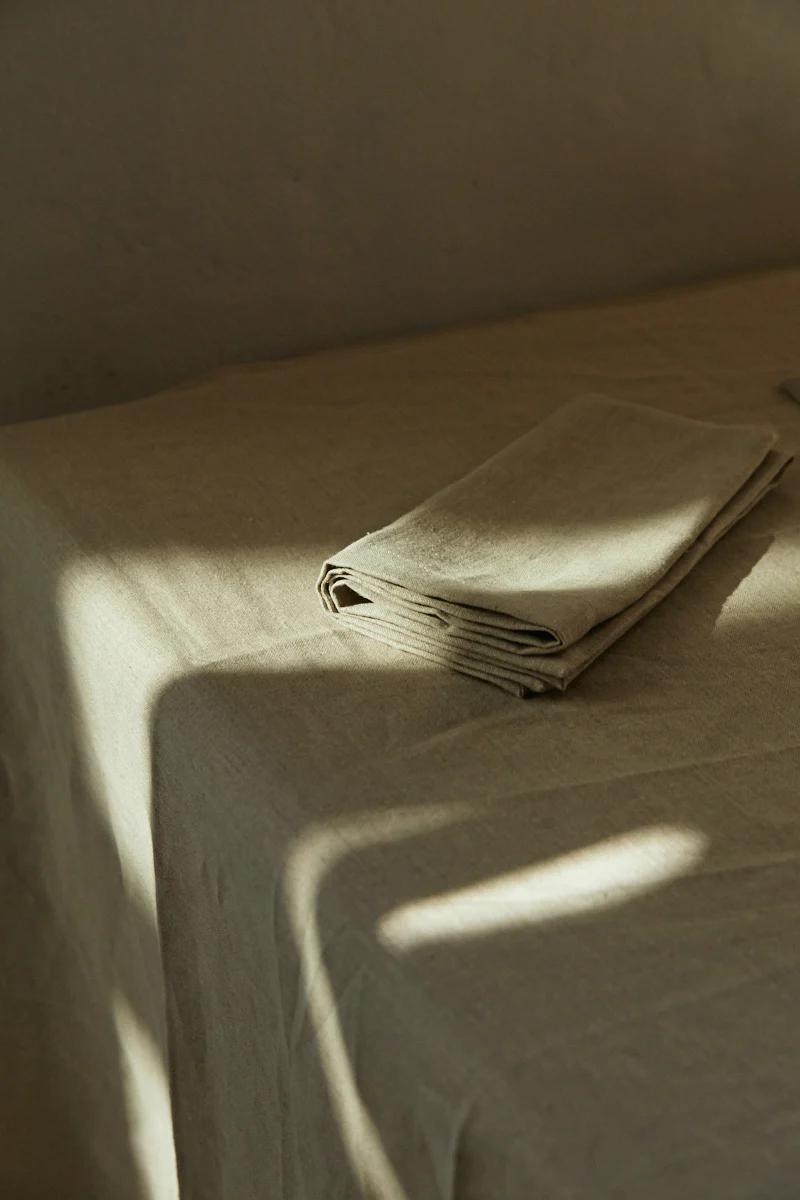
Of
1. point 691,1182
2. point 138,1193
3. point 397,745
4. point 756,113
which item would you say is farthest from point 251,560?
point 756,113

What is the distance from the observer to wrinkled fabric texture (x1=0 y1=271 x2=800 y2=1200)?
69 cm

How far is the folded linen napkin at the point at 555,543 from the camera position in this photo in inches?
38.7

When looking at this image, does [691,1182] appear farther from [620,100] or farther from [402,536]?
[620,100]

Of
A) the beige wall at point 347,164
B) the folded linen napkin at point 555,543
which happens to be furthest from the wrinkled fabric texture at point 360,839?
the beige wall at point 347,164

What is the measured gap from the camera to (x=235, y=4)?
5.29 feet

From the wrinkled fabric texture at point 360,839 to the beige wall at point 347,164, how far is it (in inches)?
7.5

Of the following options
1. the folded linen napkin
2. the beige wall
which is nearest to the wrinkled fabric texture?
the folded linen napkin

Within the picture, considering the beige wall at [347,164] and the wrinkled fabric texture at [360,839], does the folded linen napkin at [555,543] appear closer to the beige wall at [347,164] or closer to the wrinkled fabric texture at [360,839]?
the wrinkled fabric texture at [360,839]

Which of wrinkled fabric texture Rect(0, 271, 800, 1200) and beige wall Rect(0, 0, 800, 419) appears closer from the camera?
wrinkled fabric texture Rect(0, 271, 800, 1200)

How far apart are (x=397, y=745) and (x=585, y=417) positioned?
19.6 inches

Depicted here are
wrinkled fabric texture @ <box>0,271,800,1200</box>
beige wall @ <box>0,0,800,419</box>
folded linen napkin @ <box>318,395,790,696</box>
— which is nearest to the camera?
Answer: wrinkled fabric texture @ <box>0,271,800,1200</box>

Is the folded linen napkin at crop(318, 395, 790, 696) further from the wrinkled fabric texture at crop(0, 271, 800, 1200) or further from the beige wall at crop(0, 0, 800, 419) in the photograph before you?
the beige wall at crop(0, 0, 800, 419)

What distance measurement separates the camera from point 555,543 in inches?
43.8

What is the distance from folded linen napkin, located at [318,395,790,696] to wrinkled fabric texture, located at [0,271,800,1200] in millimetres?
24
